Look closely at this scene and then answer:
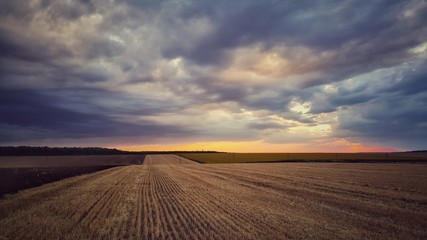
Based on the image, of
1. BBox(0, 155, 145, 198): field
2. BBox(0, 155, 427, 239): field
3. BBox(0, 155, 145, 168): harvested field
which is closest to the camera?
BBox(0, 155, 427, 239): field

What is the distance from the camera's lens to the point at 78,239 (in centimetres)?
1086

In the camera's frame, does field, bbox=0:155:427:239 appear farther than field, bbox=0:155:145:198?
No

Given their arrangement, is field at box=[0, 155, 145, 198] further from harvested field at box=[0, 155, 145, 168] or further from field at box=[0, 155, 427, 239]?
field at box=[0, 155, 427, 239]

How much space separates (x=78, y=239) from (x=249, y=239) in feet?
17.8

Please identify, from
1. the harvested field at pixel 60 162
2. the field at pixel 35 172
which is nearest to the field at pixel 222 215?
the field at pixel 35 172

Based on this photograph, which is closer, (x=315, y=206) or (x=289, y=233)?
(x=289, y=233)

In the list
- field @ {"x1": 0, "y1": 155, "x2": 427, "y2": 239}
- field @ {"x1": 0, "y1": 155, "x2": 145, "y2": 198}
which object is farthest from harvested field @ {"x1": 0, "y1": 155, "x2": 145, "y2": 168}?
field @ {"x1": 0, "y1": 155, "x2": 427, "y2": 239}

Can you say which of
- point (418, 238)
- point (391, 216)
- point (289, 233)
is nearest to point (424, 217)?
point (391, 216)

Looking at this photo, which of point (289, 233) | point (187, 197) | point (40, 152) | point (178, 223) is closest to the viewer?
point (289, 233)

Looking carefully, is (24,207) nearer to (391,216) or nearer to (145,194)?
(145,194)

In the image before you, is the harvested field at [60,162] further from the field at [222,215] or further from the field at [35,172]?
the field at [222,215]

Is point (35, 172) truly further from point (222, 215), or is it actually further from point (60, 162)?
point (60, 162)

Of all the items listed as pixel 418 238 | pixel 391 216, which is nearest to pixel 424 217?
pixel 391 216

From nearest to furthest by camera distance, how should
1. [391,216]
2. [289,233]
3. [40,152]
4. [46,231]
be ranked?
[289,233], [46,231], [391,216], [40,152]
